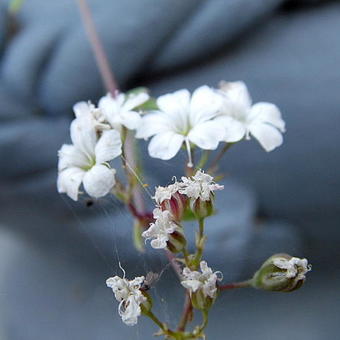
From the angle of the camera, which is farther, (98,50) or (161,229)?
(98,50)

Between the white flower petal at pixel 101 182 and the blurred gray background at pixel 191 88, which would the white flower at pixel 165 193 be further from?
the blurred gray background at pixel 191 88

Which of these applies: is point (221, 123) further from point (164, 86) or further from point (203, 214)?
point (164, 86)

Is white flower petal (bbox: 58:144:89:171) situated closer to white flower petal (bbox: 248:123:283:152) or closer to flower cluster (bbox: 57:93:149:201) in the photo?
flower cluster (bbox: 57:93:149:201)

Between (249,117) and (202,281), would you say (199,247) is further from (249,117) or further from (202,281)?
(249,117)

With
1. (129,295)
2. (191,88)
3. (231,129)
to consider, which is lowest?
(129,295)

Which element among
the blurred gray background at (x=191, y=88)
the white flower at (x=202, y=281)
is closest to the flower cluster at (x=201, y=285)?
the white flower at (x=202, y=281)

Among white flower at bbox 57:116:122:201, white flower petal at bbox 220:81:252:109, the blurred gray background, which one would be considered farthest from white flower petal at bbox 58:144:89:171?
the blurred gray background

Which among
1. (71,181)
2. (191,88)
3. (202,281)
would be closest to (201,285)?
(202,281)
